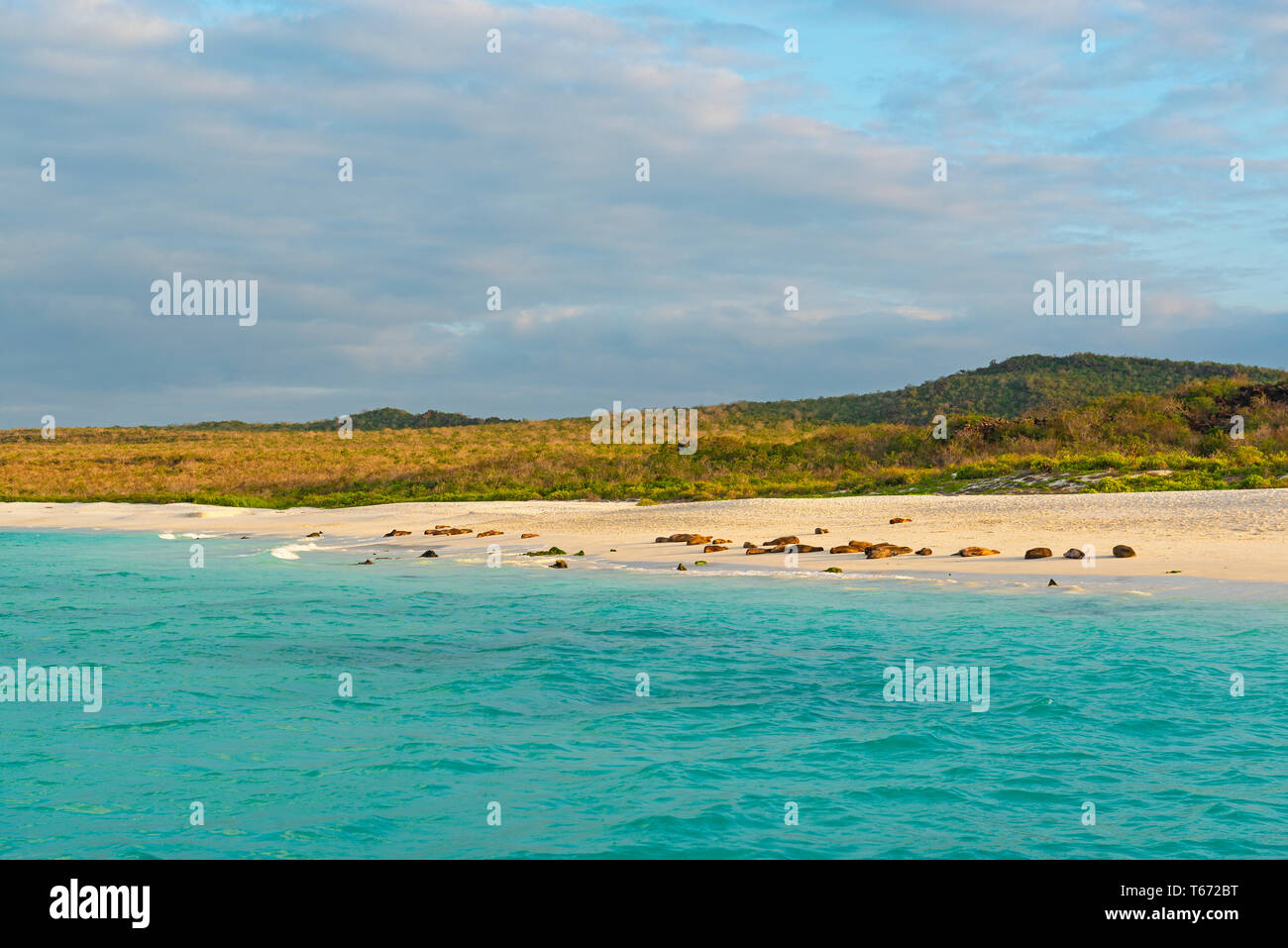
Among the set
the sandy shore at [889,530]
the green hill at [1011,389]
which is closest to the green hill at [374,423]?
the green hill at [1011,389]

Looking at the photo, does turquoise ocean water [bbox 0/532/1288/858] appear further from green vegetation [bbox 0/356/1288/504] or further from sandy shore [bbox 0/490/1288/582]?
green vegetation [bbox 0/356/1288/504]

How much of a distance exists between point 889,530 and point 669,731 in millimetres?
14975

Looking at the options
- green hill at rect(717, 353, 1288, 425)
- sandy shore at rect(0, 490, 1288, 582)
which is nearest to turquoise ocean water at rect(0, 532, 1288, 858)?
sandy shore at rect(0, 490, 1288, 582)

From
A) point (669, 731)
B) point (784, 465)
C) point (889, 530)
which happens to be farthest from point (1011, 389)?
point (669, 731)

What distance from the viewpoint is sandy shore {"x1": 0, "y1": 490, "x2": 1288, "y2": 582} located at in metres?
17.7

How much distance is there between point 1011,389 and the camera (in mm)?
82438

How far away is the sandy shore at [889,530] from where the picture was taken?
1769 cm

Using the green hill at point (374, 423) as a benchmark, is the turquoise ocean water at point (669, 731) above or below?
below

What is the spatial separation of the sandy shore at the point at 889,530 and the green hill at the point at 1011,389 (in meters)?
45.1

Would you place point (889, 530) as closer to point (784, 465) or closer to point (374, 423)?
point (784, 465)

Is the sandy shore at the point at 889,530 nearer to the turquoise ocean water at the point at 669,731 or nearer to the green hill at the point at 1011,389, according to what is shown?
the turquoise ocean water at the point at 669,731

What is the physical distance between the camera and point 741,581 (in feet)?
60.0

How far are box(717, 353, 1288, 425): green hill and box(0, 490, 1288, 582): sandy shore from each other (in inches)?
1777
